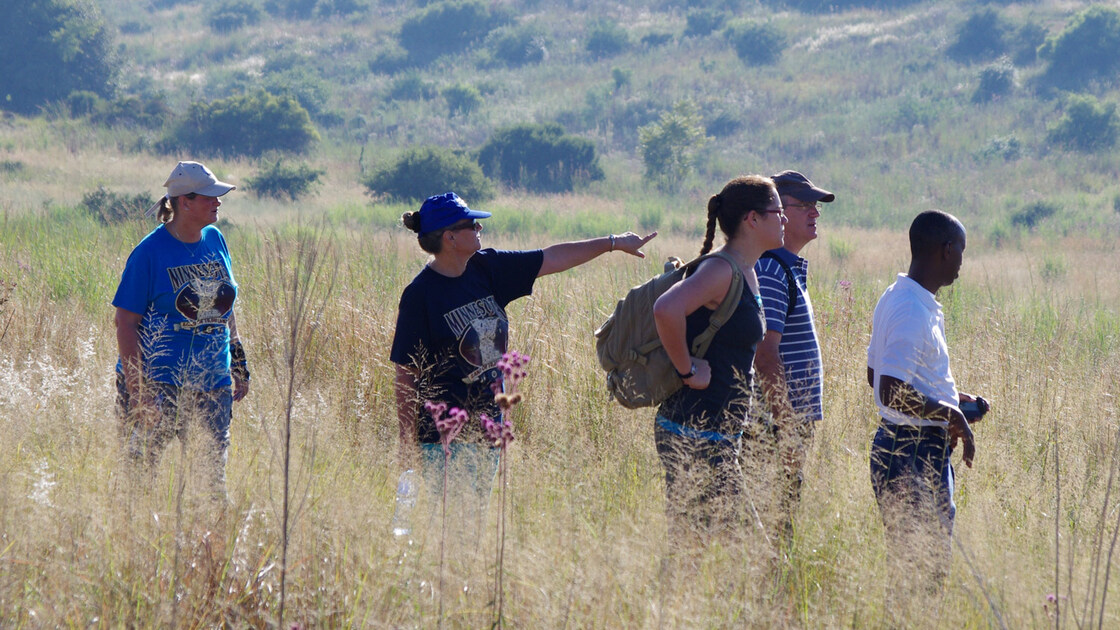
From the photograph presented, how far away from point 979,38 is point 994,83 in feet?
24.9

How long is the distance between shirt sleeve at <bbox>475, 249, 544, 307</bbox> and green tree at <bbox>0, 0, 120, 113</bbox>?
48865mm

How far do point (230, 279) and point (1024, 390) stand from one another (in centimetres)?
435

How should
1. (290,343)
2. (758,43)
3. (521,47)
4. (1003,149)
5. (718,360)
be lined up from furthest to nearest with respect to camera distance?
(521,47), (758,43), (1003,149), (290,343), (718,360)

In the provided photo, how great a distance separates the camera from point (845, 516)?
11.2ft

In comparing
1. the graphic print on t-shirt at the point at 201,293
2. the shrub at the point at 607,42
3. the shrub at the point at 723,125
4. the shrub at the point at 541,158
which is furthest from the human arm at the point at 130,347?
the shrub at the point at 607,42

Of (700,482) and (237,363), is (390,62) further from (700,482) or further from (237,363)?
(700,482)

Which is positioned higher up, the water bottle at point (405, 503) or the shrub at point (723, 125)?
the water bottle at point (405, 503)

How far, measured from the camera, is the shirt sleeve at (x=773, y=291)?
11.0ft

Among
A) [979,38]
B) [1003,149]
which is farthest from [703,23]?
[1003,149]

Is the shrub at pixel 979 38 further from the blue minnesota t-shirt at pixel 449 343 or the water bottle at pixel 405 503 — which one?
the water bottle at pixel 405 503

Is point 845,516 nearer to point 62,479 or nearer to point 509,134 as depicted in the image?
point 62,479

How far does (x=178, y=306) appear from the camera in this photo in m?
3.60

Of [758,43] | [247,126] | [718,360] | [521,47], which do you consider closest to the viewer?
[718,360]

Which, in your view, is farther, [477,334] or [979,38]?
[979,38]
